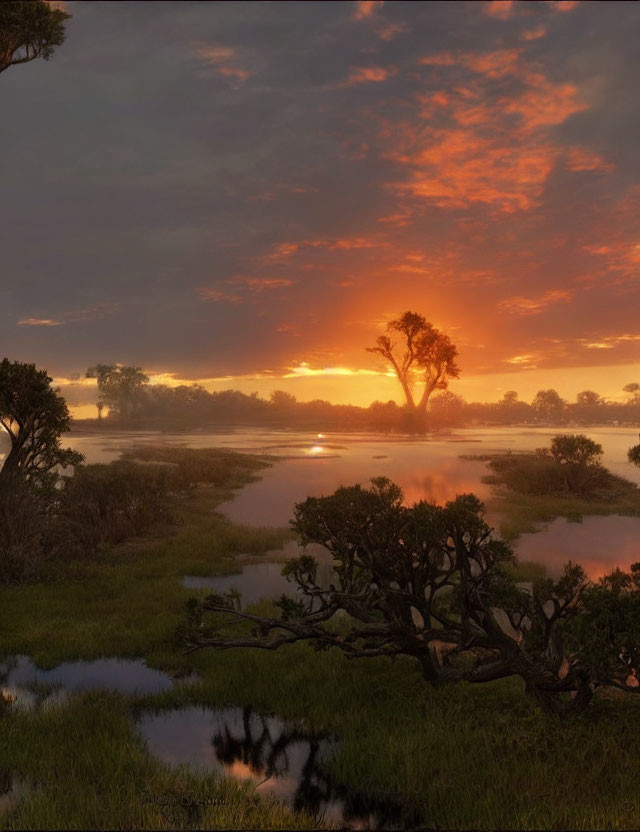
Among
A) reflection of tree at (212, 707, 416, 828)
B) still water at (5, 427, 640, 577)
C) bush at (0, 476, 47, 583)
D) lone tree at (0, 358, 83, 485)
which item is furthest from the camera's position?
still water at (5, 427, 640, 577)

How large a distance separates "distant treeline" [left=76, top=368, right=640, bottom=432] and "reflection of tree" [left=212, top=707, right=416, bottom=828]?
87.2m

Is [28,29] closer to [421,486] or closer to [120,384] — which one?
[421,486]

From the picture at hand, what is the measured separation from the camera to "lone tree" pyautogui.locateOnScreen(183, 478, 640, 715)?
6664 millimetres

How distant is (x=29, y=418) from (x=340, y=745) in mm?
13004

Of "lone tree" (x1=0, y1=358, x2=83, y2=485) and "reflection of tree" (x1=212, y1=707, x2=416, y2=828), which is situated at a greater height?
"lone tree" (x1=0, y1=358, x2=83, y2=485)

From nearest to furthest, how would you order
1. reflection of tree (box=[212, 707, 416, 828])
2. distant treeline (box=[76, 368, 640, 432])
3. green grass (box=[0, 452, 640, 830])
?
green grass (box=[0, 452, 640, 830]) → reflection of tree (box=[212, 707, 416, 828]) → distant treeline (box=[76, 368, 640, 432])

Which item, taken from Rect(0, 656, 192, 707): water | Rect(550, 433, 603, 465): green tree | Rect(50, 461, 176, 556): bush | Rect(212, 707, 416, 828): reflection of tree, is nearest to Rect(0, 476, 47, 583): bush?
Rect(50, 461, 176, 556): bush

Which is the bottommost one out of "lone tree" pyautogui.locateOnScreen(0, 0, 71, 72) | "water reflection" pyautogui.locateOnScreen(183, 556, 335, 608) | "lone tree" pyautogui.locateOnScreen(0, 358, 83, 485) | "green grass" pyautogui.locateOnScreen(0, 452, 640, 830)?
"water reflection" pyautogui.locateOnScreen(183, 556, 335, 608)

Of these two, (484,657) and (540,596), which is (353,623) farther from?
(540,596)

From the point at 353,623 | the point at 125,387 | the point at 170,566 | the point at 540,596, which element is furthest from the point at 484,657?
the point at 125,387

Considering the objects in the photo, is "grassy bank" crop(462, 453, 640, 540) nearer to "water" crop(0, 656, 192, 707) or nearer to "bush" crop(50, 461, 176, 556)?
"bush" crop(50, 461, 176, 556)

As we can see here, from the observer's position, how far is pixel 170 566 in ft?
53.5

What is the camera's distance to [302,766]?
270 inches

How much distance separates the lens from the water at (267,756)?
6.03m
